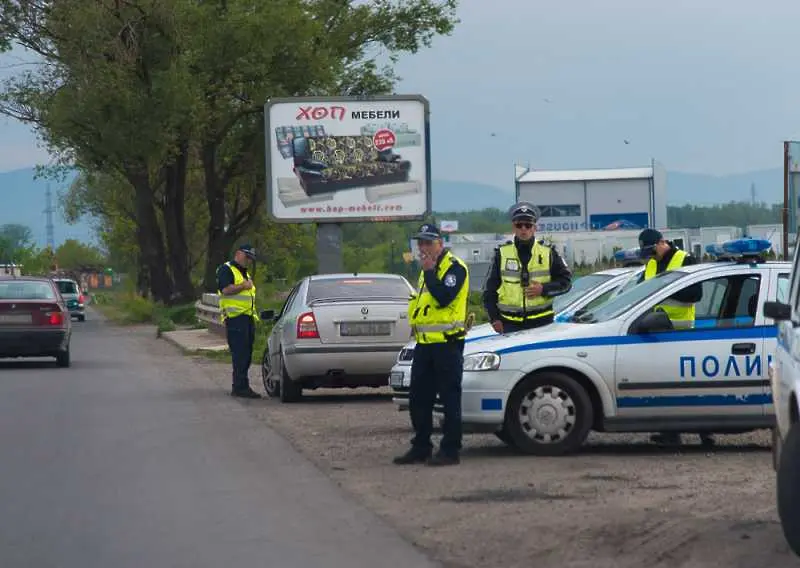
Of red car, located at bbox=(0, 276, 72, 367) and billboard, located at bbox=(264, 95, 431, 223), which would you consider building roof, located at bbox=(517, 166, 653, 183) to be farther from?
red car, located at bbox=(0, 276, 72, 367)

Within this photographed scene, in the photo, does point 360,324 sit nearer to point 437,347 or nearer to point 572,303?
point 572,303

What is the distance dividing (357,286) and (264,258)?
55566mm

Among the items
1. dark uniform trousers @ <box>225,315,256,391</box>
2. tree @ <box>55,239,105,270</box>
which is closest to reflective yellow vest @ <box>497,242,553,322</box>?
dark uniform trousers @ <box>225,315,256,391</box>

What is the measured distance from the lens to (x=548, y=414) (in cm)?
1183

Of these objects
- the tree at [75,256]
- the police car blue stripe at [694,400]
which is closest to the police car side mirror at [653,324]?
the police car blue stripe at [694,400]

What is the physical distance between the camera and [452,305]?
1155 cm

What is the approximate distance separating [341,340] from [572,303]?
2658 millimetres

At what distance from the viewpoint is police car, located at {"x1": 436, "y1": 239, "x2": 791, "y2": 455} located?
11.8 metres

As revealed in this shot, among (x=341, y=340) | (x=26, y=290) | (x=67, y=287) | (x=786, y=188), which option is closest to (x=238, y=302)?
(x=341, y=340)

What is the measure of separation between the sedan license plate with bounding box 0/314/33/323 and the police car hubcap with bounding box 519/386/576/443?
14806 millimetres

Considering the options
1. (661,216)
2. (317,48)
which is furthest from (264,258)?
(661,216)

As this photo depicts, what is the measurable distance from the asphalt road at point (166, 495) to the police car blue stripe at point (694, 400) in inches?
95.6

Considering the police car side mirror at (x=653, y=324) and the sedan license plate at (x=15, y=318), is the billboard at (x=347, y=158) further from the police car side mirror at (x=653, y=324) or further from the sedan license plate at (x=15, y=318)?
the police car side mirror at (x=653, y=324)

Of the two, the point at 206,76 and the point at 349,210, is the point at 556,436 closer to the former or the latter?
the point at 349,210
